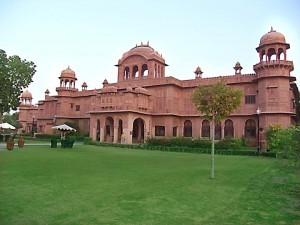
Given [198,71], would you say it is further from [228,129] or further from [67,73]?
[67,73]

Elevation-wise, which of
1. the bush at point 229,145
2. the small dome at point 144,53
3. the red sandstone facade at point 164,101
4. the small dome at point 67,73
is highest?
the small dome at point 144,53

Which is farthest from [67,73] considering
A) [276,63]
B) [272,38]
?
[276,63]

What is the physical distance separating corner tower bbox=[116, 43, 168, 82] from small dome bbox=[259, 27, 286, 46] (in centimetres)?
1517

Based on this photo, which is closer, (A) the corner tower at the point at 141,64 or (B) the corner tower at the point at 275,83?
(B) the corner tower at the point at 275,83

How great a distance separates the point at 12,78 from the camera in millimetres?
27484

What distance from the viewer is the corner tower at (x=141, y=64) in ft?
129

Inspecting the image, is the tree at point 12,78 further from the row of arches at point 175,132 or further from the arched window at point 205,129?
the arched window at point 205,129

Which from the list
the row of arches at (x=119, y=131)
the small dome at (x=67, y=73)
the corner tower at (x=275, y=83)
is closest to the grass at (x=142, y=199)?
the corner tower at (x=275, y=83)

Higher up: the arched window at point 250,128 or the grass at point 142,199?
the arched window at point 250,128

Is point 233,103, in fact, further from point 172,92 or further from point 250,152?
point 172,92

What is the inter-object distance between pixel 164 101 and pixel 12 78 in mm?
17763

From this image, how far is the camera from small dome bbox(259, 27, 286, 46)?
28594 mm

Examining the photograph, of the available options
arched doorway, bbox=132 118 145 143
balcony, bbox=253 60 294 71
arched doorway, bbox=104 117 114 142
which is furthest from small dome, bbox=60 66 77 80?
balcony, bbox=253 60 294 71

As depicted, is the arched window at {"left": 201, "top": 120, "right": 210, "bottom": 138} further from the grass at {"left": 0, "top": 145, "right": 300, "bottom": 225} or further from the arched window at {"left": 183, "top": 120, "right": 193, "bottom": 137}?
the grass at {"left": 0, "top": 145, "right": 300, "bottom": 225}
